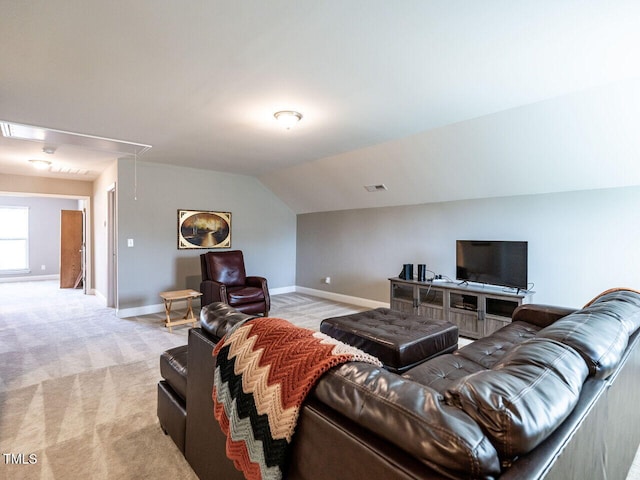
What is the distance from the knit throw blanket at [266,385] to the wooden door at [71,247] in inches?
311

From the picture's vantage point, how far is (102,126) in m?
3.34

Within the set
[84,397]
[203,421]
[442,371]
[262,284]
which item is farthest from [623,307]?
[262,284]

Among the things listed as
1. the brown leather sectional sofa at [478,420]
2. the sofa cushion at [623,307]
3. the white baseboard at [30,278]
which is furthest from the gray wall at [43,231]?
the sofa cushion at [623,307]

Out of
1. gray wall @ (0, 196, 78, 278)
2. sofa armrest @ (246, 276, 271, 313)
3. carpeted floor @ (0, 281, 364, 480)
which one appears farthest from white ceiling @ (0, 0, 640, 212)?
gray wall @ (0, 196, 78, 278)

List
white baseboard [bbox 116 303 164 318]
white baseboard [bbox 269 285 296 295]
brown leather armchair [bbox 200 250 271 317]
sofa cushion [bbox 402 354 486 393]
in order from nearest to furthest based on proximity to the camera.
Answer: sofa cushion [bbox 402 354 486 393] < brown leather armchair [bbox 200 250 271 317] < white baseboard [bbox 116 303 164 318] < white baseboard [bbox 269 285 296 295]

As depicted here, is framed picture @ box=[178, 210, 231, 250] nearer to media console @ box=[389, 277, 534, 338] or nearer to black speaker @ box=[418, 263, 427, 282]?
media console @ box=[389, 277, 534, 338]

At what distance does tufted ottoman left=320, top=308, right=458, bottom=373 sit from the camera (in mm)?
2367

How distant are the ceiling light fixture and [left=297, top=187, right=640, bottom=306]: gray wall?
454cm

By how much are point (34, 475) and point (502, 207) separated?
15.4ft

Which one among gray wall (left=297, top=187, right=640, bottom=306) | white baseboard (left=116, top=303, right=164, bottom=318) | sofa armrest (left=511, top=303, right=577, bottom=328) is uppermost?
gray wall (left=297, top=187, right=640, bottom=306)

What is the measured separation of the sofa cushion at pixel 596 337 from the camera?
4.00 feet

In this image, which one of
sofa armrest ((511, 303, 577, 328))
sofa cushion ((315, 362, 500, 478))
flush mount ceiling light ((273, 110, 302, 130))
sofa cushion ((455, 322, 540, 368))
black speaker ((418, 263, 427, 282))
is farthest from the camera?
black speaker ((418, 263, 427, 282))

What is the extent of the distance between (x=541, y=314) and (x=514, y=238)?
151cm

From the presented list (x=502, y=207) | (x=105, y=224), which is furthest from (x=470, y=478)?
(x=105, y=224)
